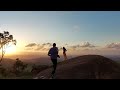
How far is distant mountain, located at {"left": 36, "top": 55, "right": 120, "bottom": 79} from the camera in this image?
21984mm

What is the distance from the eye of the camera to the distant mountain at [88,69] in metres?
22.0

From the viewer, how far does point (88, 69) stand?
2339 centimetres
